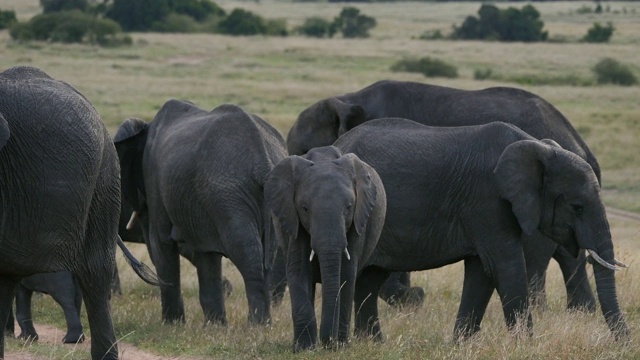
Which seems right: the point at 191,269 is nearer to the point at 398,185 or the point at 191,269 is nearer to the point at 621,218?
the point at 398,185

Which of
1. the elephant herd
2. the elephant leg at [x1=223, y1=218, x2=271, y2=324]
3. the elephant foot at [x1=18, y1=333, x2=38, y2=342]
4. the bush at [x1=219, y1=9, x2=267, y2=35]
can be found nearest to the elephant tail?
the elephant herd

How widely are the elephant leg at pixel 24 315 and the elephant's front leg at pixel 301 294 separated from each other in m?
2.43

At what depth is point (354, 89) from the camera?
45375 mm

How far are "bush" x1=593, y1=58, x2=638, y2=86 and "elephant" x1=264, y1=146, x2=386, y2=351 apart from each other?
139 ft

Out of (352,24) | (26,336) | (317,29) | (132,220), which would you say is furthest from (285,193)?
(352,24)

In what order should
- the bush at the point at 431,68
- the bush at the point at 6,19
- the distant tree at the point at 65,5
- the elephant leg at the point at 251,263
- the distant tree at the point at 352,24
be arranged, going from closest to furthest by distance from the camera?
the elephant leg at the point at 251,263
the bush at the point at 431,68
the bush at the point at 6,19
the distant tree at the point at 65,5
the distant tree at the point at 352,24

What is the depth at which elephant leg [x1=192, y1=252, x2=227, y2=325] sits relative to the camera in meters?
10.6

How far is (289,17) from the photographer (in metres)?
102

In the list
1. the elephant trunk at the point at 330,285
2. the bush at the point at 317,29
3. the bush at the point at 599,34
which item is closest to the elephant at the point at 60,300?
the elephant trunk at the point at 330,285

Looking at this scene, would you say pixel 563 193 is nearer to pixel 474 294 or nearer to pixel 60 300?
pixel 474 294

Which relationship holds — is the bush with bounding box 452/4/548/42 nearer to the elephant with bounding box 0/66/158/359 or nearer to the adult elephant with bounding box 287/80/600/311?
the adult elephant with bounding box 287/80/600/311

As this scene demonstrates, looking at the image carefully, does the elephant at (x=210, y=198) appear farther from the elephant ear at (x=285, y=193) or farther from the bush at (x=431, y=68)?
the bush at (x=431, y=68)

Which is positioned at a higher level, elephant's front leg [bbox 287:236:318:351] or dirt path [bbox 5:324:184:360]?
elephant's front leg [bbox 287:236:318:351]

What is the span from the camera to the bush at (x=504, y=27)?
2990 inches
